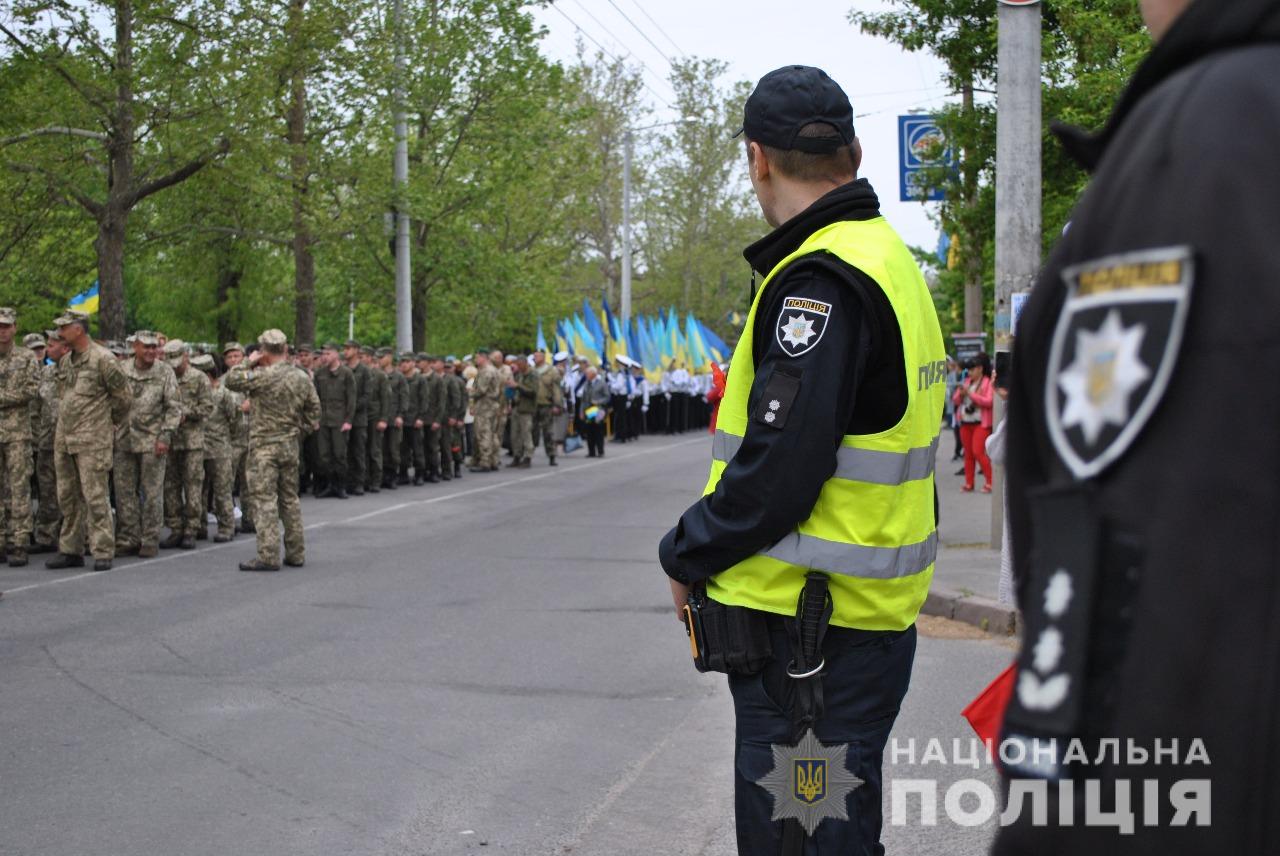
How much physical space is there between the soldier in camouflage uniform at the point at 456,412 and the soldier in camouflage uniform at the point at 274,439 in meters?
11.5

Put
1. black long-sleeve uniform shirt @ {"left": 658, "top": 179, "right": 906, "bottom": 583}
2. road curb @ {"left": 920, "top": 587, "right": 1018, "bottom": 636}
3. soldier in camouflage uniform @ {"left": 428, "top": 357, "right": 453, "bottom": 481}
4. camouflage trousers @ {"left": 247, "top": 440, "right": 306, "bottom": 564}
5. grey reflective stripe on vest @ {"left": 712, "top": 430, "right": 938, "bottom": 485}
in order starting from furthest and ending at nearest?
soldier in camouflage uniform @ {"left": 428, "top": 357, "right": 453, "bottom": 481}
camouflage trousers @ {"left": 247, "top": 440, "right": 306, "bottom": 564}
road curb @ {"left": 920, "top": 587, "right": 1018, "bottom": 636}
grey reflective stripe on vest @ {"left": 712, "top": 430, "right": 938, "bottom": 485}
black long-sleeve uniform shirt @ {"left": 658, "top": 179, "right": 906, "bottom": 583}

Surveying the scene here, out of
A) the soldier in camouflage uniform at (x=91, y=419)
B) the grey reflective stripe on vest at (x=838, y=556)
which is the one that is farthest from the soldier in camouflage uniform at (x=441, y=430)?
the grey reflective stripe on vest at (x=838, y=556)

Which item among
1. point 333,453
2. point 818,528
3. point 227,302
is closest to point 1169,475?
point 818,528

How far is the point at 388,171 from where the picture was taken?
1130 inches

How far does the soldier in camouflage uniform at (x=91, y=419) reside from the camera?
13.0m

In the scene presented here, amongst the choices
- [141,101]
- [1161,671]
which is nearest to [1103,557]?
[1161,671]

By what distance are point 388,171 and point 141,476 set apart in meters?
15.4

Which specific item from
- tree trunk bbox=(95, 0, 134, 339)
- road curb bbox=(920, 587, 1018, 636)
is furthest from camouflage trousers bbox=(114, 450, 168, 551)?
road curb bbox=(920, 587, 1018, 636)

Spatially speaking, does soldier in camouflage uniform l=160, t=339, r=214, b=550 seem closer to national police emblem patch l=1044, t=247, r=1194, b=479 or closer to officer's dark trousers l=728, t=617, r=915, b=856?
officer's dark trousers l=728, t=617, r=915, b=856

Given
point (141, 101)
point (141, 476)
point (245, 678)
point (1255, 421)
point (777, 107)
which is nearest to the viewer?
point (1255, 421)

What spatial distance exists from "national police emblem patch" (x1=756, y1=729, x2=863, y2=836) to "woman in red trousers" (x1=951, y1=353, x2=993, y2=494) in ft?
53.0

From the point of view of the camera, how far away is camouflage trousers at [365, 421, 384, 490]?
2220cm

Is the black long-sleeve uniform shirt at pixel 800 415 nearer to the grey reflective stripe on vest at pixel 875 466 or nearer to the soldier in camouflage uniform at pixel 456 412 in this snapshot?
the grey reflective stripe on vest at pixel 875 466

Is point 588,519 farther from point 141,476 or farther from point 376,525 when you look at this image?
point 141,476
